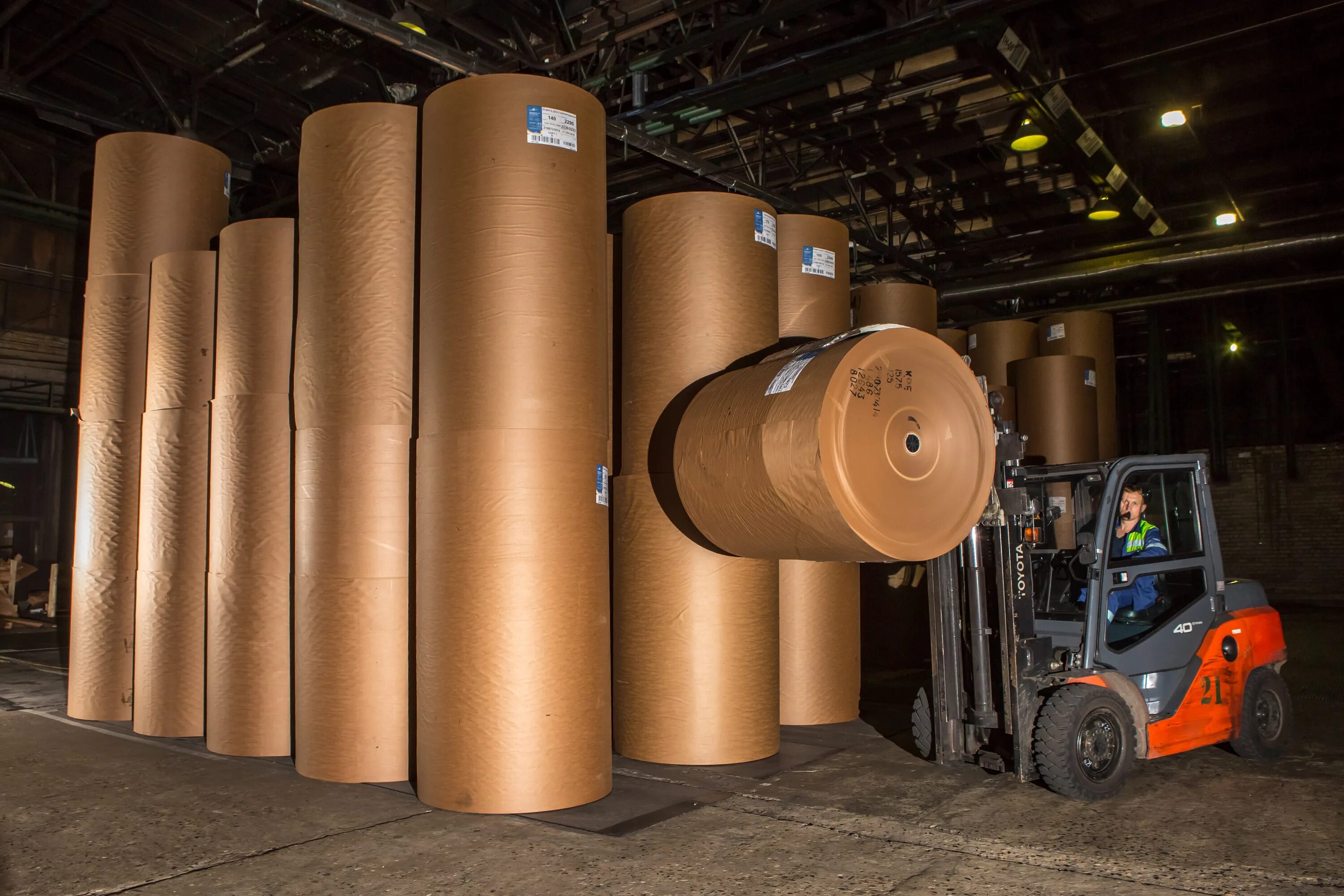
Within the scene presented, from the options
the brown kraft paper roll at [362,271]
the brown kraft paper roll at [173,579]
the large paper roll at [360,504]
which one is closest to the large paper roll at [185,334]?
the brown kraft paper roll at [173,579]

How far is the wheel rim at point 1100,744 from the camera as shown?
4.39 m

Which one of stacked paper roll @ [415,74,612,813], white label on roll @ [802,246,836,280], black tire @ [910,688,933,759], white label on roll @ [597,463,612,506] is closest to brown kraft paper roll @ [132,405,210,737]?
stacked paper roll @ [415,74,612,813]

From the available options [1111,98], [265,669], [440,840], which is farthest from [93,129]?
[1111,98]

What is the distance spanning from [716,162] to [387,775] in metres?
7.63

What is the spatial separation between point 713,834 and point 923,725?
166 cm

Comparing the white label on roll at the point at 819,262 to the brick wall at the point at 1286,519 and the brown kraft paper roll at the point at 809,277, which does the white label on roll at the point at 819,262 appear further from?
the brick wall at the point at 1286,519

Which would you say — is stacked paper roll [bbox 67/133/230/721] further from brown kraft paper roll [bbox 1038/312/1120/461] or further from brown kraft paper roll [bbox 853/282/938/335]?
brown kraft paper roll [bbox 1038/312/1120/461]

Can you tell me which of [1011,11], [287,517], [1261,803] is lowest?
[1261,803]

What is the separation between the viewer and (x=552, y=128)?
4160mm

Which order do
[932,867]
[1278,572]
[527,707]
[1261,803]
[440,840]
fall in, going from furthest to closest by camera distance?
[1278,572]
[1261,803]
[527,707]
[440,840]
[932,867]

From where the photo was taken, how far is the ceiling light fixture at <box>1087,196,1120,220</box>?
1036 cm

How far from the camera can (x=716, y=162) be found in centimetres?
1041

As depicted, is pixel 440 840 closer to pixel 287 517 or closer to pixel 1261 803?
pixel 287 517

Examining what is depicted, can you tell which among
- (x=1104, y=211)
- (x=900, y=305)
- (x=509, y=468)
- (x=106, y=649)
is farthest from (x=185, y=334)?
(x=1104, y=211)
